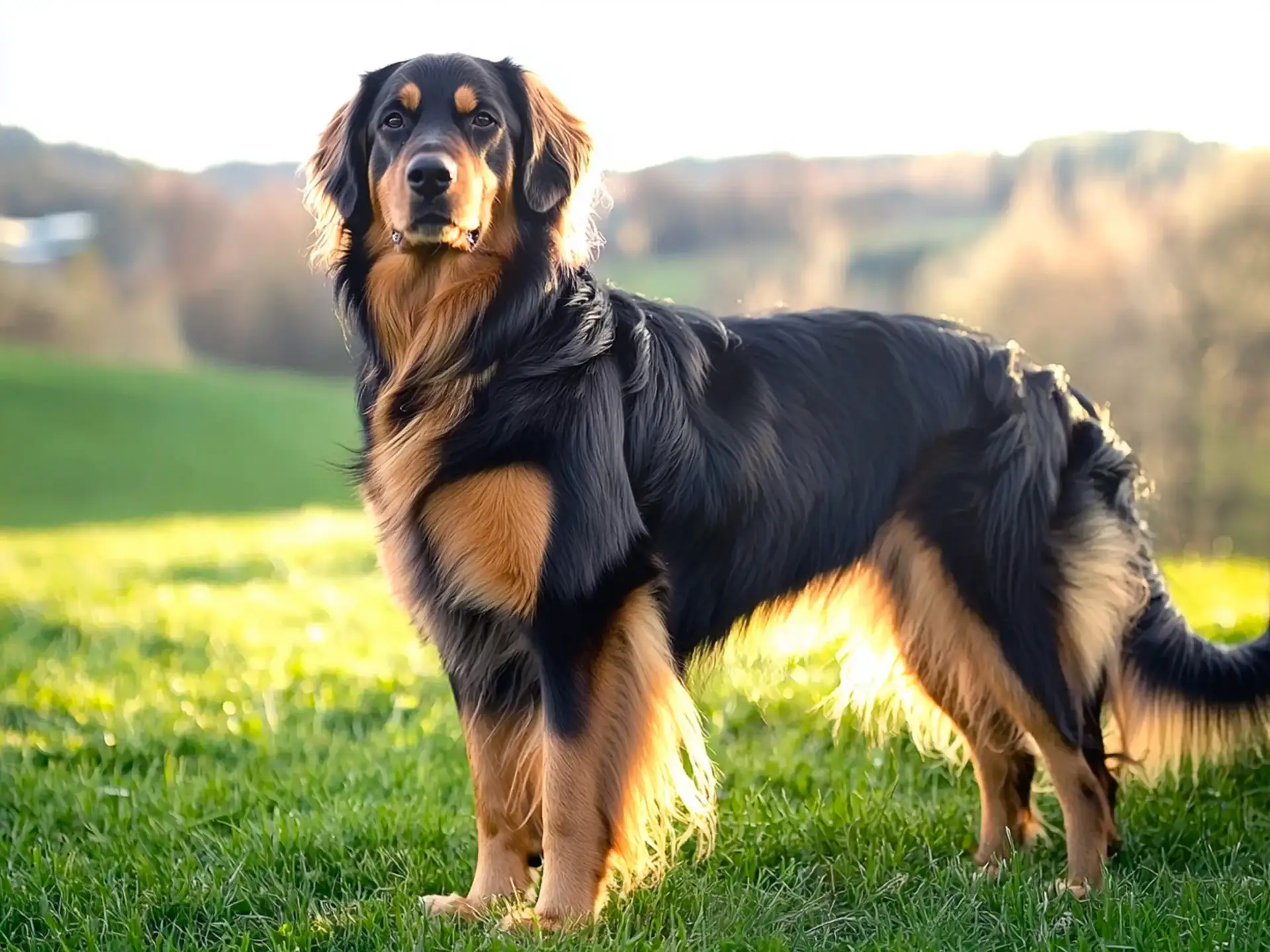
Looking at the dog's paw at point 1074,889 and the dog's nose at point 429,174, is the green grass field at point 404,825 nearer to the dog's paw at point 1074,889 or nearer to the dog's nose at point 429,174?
the dog's paw at point 1074,889

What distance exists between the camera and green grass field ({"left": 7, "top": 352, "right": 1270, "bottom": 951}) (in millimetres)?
3377

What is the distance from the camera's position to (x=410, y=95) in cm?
372

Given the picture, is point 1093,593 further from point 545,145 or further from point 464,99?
point 464,99

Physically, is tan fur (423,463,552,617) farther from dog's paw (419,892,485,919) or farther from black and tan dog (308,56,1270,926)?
dog's paw (419,892,485,919)

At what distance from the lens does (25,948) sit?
3.36 m

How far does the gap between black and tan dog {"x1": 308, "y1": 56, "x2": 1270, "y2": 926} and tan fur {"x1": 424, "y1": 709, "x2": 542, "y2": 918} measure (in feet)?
0.03

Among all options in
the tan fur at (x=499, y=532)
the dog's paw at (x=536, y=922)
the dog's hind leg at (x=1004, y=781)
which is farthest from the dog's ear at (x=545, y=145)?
the dog's hind leg at (x=1004, y=781)

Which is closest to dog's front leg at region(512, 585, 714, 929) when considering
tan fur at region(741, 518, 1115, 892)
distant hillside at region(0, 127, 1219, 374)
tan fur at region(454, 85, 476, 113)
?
tan fur at region(741, 518, 1115, 892)

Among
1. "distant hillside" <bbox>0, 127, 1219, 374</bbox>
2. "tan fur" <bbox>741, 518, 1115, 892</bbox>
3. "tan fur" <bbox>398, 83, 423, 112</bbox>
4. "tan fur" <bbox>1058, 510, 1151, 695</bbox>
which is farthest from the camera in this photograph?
"distant hillside" <bbox>0, 127, 1219, 374</bbox>

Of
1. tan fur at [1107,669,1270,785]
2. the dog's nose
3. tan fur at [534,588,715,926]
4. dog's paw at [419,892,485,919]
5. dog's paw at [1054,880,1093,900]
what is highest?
the dog's nose

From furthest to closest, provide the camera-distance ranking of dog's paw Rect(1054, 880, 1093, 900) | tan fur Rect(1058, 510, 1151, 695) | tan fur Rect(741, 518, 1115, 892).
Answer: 1. tan fur Rect(1058, 510, 1151, 695)
2. tan fur Rect(741, 518, 1115, 892)
3. dog's paw Rect(1054, 880, 1093, 900)

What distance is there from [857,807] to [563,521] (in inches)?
65.9

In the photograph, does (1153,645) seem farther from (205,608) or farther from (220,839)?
(205,608)

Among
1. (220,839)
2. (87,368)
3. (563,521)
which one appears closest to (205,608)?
(220,839)
